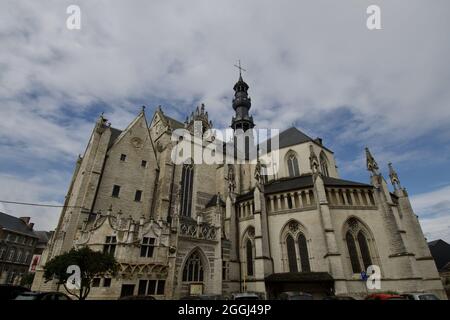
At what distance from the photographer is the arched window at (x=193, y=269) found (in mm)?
17906

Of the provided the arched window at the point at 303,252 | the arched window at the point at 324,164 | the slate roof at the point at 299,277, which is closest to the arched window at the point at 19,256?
the slate roof at the point at 299,277

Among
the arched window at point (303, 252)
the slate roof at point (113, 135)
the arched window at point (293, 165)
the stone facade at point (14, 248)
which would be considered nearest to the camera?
the arched window at point (303, 252)

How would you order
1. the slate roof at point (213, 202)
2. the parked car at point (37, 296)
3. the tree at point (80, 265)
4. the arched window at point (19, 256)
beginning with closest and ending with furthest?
1. the parked car at point (37, 296)
2. the tree at point (80, 265)
3. the slate roof at point (213, 202)
4. the arched window at point (19, 256)

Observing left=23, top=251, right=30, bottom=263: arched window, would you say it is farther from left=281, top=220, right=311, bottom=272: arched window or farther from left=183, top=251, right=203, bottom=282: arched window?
left=281, top=220, right=311, bottom=272: arched window

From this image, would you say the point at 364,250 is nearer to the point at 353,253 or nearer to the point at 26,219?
the point at 353,253

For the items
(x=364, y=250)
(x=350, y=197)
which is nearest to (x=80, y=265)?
(x=364, y=250)

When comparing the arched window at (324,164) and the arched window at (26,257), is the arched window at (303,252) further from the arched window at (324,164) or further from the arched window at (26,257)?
the arched window at (26,257)

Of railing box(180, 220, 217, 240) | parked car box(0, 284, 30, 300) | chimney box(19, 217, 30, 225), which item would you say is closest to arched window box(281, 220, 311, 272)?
railing box(180, 220, 217, 240)

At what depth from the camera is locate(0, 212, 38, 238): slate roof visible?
3636 cm

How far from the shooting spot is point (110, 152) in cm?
2230

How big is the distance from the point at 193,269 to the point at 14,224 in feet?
129

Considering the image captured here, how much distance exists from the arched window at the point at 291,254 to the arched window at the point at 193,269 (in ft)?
25.1

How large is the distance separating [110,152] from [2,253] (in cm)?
2946
